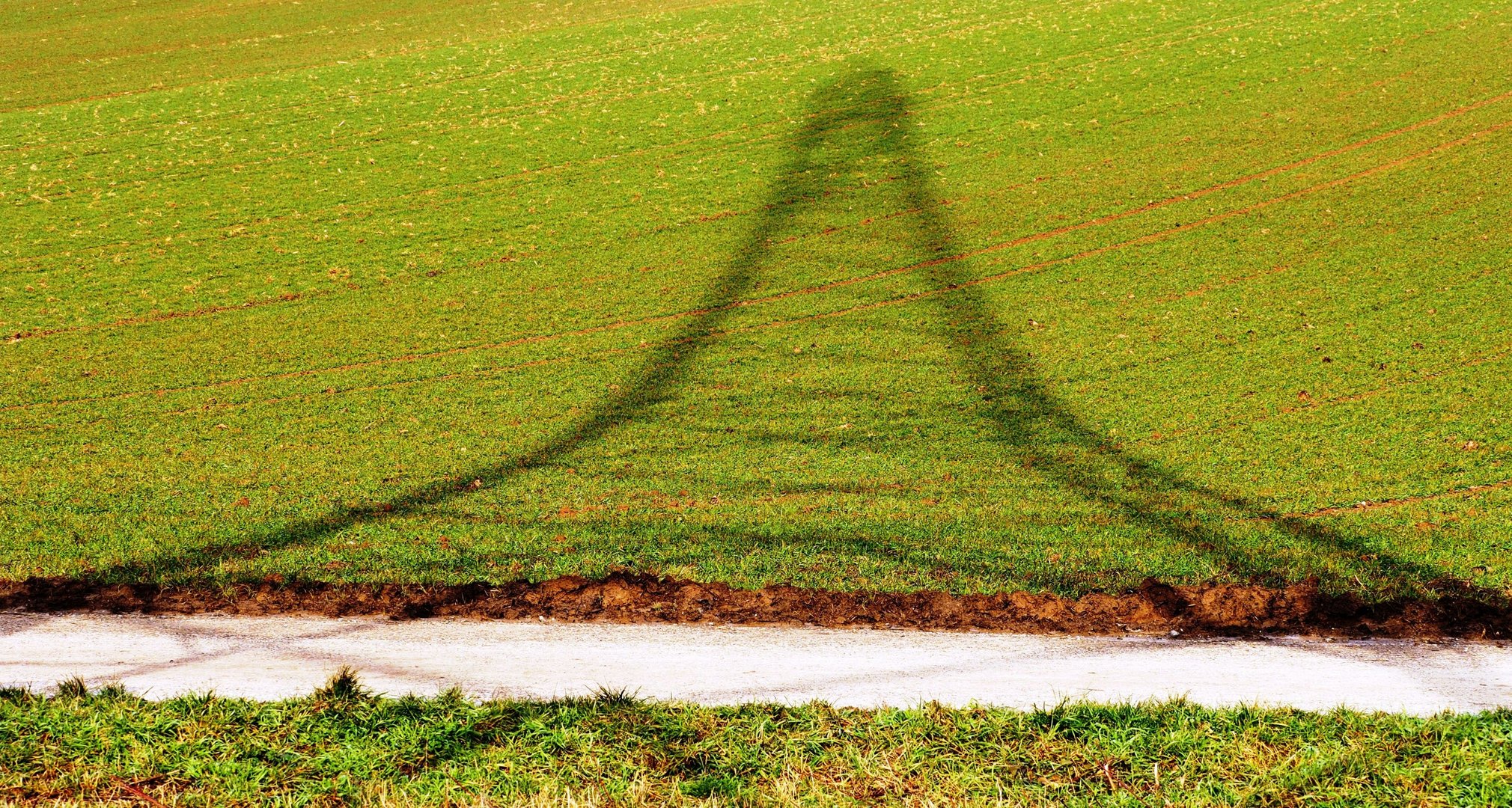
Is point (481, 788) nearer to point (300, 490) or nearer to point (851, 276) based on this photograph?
point (300, 490)

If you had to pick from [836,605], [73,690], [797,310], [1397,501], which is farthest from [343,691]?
[797,310]

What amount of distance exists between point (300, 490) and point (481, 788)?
4.83 meters

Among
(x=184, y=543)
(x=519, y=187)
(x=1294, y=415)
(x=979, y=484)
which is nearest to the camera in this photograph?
(x=184, y=543)

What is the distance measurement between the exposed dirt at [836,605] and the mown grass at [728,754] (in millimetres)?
1128

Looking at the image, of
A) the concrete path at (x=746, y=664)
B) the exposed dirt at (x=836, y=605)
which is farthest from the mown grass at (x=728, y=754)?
the exposed dirt at (x=836, y=605)

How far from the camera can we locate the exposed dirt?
235 inches

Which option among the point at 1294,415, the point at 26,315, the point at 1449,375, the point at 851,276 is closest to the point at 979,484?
the point at 1294,415

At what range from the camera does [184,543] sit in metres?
7.63

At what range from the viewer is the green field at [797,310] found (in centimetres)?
760

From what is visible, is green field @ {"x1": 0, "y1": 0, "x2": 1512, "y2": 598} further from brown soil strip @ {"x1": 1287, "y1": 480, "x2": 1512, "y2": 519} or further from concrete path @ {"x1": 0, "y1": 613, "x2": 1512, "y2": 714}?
concrete path @ {"x1": 0, "y1": 613, "x2": 1512, "y2": 714}

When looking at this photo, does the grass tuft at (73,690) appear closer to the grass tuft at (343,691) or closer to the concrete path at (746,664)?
the concrete path at (746,664)

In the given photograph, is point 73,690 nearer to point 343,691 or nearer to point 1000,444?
point 343,691

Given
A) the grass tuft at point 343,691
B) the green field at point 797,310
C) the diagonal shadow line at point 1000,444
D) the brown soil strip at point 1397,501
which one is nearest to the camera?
the grass tuft at point 343,691

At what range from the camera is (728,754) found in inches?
185
